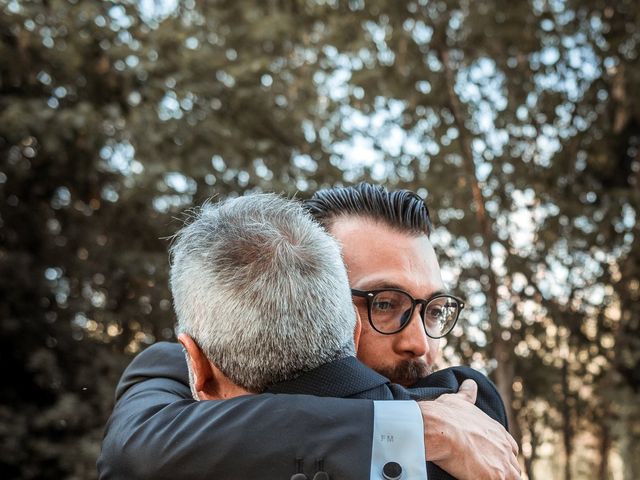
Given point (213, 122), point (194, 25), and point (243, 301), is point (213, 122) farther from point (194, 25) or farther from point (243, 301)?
point (243, 301)

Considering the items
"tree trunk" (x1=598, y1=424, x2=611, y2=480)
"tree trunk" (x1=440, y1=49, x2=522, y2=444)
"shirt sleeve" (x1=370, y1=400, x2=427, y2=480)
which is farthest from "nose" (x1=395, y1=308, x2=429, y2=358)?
"tree trunk" (x1=598, y1=424, x2=611, y2=480)

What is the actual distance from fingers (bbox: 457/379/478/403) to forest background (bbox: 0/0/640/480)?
13.4 ft

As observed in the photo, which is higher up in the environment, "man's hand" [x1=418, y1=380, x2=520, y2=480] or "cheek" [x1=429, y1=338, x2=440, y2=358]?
"cheek" [x1=429, y1=338, x2=440, y2=358]

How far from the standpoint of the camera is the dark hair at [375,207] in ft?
7.52

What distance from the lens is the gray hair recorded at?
1398 mm

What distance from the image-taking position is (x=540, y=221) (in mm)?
6184

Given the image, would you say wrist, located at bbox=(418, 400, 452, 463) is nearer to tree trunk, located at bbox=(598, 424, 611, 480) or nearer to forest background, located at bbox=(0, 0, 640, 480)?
forest background, located at bbox=(0, 0, 640, 480)

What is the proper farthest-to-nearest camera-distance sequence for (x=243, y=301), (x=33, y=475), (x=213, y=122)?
(x=33, y=475) → (x=213, y=122) → (x=243, y=301)

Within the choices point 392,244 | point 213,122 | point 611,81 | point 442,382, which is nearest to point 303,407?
point 442,382

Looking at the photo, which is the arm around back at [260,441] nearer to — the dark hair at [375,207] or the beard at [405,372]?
the beard at [405,372]

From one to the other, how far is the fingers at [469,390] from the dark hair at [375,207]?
55 cm

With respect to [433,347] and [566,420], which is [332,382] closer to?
[433,347]

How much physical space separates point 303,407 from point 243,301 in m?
0.21

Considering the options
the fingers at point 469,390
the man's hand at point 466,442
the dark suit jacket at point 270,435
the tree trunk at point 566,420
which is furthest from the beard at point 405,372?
the tree trunk at point 566,420
